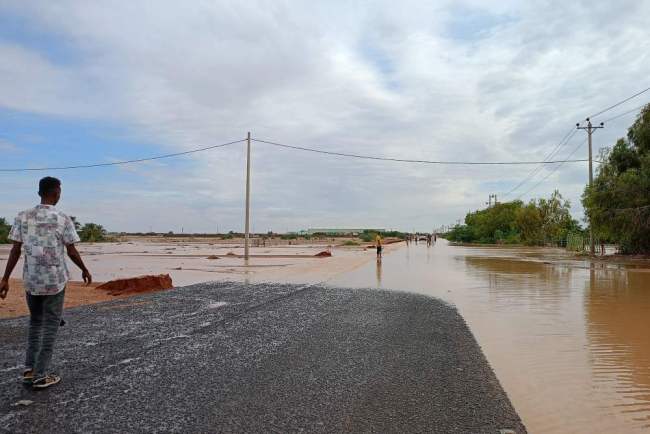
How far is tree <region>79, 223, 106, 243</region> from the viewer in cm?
10925

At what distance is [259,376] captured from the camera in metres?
5.56

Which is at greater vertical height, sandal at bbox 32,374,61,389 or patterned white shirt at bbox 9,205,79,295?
patterned white shirt at bbox 9,205,79,295

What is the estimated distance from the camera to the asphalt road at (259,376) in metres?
4.21

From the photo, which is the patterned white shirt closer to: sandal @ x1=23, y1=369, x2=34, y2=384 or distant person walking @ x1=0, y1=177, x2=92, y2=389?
distant person walking @ x1=0, y1=177, x2=92, y2=389

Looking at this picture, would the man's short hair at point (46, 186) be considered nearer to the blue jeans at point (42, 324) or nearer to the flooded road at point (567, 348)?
the blue jeans at point (42, 324)

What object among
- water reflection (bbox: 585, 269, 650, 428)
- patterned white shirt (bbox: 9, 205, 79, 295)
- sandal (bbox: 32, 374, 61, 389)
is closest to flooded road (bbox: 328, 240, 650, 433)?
water reflection (bbox: 585, 269, 650, 428)

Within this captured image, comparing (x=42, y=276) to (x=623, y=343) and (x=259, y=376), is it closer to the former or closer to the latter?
(x=259, y=376)

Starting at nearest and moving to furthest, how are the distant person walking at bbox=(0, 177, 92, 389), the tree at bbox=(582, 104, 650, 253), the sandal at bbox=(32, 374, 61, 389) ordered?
the sandal at bbox=(32, 374, 61, 389) < the distant person walking at bbox=(0, 177, 92, 389) < the tree at bbox=(582, 104, 650, 253)

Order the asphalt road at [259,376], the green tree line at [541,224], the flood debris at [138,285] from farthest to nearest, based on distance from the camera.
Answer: the green tree line at [541,224], the flood debris at [138,285], the asphalt road at [259,376]

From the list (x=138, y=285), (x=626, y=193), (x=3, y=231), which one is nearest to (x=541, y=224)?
(x=626, y=193)

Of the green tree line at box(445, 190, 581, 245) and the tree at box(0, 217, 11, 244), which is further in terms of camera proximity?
the tree at box(0, 217, 11, 244)

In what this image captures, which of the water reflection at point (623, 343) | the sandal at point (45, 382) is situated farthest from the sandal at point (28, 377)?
the water reflection at point (623, 343)

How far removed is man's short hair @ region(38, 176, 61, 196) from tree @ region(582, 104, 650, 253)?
29.6m

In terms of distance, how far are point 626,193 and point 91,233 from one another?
106830 millimetres
